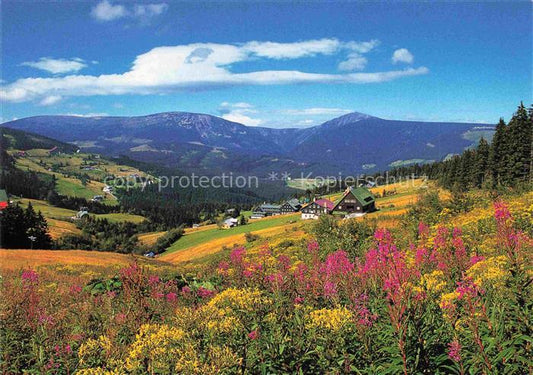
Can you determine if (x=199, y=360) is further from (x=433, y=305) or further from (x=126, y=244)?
(x=126, y=244)

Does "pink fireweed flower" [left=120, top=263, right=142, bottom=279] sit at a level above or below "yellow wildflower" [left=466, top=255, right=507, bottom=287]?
above

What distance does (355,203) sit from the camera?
307 ft

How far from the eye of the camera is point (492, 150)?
70188mm

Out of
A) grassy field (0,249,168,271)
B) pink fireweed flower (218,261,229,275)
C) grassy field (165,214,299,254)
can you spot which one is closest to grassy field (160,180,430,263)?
grassy field (165,214,299,254)

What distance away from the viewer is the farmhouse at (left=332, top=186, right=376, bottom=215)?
303 feet

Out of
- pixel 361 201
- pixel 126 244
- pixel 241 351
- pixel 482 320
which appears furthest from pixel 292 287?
pixel 126 244

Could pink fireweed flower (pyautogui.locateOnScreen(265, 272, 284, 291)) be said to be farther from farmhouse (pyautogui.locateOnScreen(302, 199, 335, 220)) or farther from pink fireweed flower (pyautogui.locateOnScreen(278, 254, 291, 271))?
farmhouse (pyautogui.locateOnScreen(302, 199, 335, 220))

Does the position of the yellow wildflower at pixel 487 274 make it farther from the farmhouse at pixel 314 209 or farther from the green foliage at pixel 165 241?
the green foliage at pixel 165 241

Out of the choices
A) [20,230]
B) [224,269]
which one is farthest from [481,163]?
[20,230]

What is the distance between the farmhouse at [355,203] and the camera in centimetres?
9250

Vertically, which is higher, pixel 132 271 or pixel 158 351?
pixel 132 271

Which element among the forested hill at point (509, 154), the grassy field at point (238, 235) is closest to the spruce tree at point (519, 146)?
the forested hill at point (509, 154)

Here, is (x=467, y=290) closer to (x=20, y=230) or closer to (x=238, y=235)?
(x=20, y=230)

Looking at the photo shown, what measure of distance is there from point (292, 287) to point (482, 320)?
2756mm
